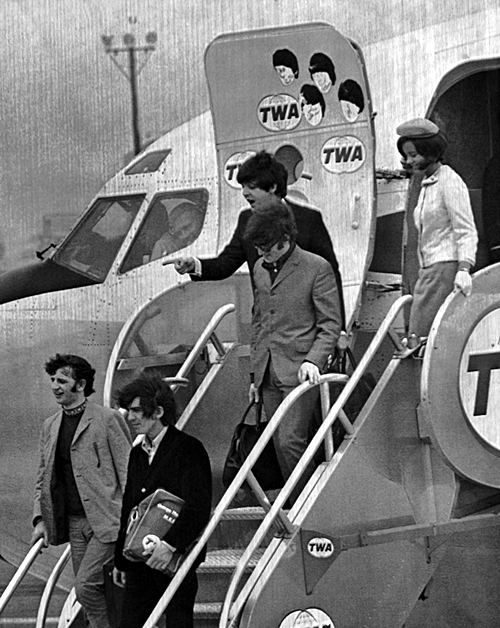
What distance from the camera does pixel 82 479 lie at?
469 centimetres

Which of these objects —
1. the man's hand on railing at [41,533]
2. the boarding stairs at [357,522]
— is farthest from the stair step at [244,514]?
the man's hand on railing at [41,533]

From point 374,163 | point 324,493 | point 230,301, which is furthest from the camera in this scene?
point 230,301

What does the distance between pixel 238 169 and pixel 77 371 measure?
952mm

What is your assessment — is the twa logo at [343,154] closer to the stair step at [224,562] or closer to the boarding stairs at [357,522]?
the boarding stairs at [357,522]

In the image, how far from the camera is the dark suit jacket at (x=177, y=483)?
4234 mm

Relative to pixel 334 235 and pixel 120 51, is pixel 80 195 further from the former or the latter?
pixel 334 235

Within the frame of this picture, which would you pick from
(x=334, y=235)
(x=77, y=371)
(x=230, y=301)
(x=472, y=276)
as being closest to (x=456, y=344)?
(x=472, y=276)

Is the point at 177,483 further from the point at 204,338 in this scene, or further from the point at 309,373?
the point at 204,338

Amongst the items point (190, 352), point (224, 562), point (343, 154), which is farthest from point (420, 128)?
point (224, 562)

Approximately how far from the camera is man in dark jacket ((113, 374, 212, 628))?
423cm

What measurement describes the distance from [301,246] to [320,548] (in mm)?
1084

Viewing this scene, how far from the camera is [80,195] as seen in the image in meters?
4.94

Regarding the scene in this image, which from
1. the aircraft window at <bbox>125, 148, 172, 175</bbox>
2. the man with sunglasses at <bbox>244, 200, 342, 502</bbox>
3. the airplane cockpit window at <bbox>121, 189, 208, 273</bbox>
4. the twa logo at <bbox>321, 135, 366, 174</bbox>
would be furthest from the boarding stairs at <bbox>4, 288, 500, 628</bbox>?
the aircraft window at <bbox>125, 148, 172, 175</bbox>

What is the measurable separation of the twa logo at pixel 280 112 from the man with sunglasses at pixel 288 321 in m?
0.35
